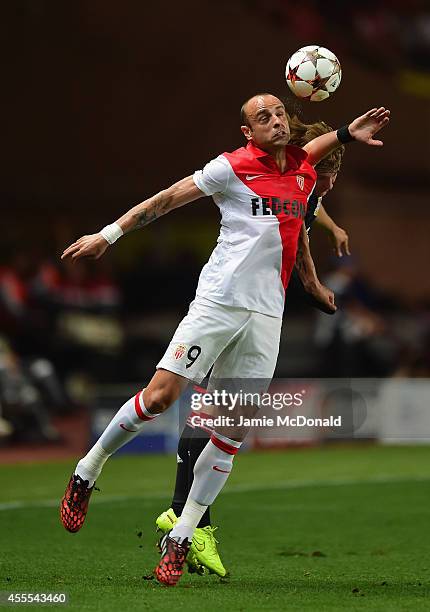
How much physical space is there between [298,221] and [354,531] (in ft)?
11.2

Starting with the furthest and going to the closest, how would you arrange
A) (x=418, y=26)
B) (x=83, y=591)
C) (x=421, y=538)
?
(x=418, y=26) < (x=421, y=538) < (x=83, y=591)

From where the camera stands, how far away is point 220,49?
71.6 feet

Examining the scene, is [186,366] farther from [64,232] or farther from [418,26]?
[418,26]

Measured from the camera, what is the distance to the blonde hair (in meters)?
7.77

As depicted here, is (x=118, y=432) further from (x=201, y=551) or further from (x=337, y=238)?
(x=337, y=238)

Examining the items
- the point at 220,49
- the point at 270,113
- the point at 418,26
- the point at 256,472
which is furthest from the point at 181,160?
the point at 270,113

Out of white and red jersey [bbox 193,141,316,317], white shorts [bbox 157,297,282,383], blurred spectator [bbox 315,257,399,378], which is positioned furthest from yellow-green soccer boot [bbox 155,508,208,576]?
blurred spectator [bbox 315,257,399,378]

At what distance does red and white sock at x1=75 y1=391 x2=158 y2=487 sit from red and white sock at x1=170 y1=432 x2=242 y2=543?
1.21ft

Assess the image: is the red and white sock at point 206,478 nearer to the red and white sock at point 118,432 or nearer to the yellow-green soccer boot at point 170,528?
the yellow-green soccer boot at point 170,528

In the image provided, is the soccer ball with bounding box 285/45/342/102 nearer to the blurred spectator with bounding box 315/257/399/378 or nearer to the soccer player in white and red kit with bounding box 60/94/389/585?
the soccer player in white and red kit with bounding box 60/94/389/585

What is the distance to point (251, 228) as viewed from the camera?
7180 millimetres

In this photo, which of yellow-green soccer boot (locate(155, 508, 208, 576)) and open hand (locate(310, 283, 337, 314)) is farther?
open hand (locate(310, 283, 337, 314))

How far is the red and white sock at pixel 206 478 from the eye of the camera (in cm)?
714

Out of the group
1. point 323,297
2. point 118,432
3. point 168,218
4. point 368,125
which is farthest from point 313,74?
point 168,218
